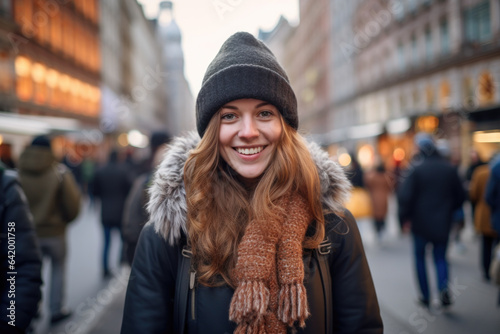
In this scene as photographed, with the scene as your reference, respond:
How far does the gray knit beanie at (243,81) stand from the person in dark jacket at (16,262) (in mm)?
1244

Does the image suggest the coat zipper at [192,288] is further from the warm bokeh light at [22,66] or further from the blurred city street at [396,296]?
the warm bokeh light at [22,66]

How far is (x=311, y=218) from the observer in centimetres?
172

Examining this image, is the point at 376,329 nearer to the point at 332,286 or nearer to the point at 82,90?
the point at 332,286

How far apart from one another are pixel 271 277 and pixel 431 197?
4115mm

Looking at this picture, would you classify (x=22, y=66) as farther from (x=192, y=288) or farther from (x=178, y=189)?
(x=192, y=288)

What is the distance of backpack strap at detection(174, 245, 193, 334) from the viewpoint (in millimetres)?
→ 1556

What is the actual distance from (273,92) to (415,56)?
27.2 metres

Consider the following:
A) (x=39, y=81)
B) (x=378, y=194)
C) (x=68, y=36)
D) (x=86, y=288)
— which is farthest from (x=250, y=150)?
(x=68, y=36)

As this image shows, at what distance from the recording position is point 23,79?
19.7 m

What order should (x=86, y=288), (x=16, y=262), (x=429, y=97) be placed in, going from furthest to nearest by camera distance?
(x=429, y=97), (x=86, y=288), (x=16, y=262)

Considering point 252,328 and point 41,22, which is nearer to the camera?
point 252,328

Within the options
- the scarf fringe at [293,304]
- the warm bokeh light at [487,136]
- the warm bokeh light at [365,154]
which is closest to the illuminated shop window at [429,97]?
the warm bokeh light at [365,154]

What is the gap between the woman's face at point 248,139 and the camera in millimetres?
1704

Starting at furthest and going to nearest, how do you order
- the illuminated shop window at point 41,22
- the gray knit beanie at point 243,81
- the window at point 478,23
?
the illuminated shop window at point 41,22, the window at point 478,23, the gray knit beanie at point 243,81
